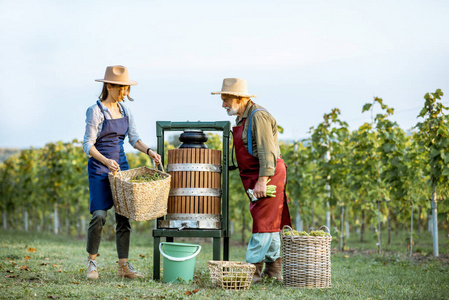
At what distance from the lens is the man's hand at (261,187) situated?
514 centimetres

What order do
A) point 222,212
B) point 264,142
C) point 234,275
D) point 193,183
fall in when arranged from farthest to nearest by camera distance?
point 222,212
point 193,183
point 264,142
point 234,275

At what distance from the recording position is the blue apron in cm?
539

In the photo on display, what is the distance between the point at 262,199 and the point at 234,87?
1122mm

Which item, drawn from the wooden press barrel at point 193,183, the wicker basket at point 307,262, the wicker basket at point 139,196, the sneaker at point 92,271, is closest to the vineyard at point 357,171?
the wicker basket at point 307,262

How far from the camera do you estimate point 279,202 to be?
5363 millimetres

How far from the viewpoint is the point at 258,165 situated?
17.5 ft

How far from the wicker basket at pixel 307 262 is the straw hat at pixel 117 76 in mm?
2212

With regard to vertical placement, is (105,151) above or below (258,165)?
above

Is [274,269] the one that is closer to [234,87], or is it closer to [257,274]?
[257,274]

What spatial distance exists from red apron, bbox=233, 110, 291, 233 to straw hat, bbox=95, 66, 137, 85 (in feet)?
3.90

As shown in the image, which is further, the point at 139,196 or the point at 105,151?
the point at 105,151

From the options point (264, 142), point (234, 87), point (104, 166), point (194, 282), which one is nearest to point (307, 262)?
point (194, 282)

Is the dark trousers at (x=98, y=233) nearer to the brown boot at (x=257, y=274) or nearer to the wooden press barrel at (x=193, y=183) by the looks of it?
the wooden press barrel at (x=193, y=183)

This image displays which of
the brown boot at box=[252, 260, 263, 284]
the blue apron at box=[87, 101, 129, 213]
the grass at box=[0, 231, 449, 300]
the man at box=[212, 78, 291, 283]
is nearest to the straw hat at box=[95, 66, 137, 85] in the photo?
the blue apron at box=[87, 101, 129, 213]
